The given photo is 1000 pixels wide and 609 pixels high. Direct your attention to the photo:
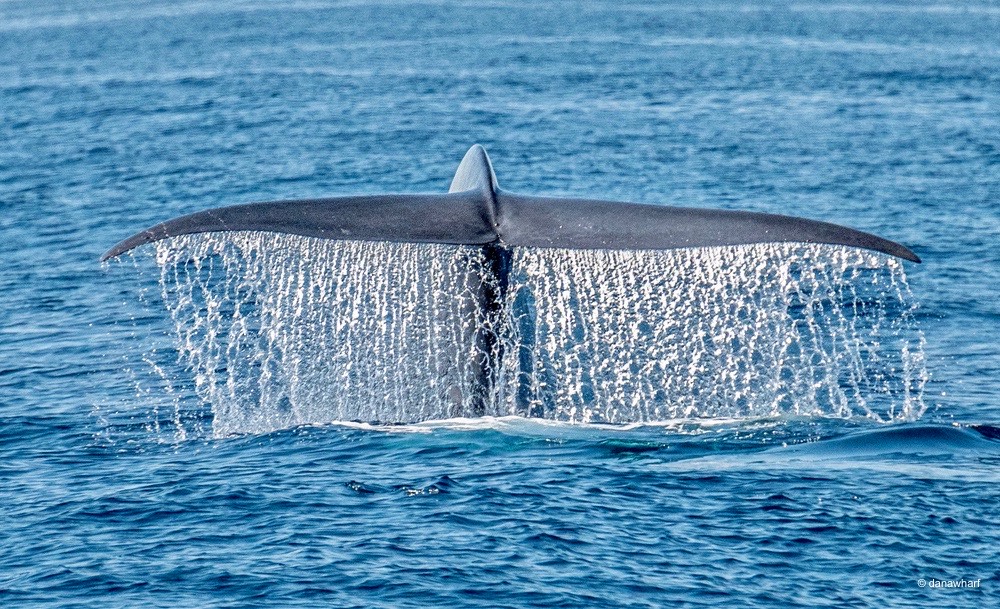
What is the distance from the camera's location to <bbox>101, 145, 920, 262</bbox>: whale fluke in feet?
29.1

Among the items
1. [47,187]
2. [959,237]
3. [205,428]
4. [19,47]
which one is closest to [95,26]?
[19,47]

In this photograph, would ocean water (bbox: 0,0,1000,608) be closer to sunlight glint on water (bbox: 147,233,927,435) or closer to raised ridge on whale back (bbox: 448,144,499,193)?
sunlight glint on water (bbox: 147,233,927,435)

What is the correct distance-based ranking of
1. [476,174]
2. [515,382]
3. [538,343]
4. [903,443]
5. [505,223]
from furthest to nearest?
[538,343] → [515,382] → [903,443] → [476,174] → [505,223]

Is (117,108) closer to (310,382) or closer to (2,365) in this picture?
(2,365)

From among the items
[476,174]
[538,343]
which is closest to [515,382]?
[476,174]

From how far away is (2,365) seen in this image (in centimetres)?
1448

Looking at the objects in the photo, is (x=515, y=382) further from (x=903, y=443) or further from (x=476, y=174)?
(x=903, y=443)

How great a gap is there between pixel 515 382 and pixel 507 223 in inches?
69.0

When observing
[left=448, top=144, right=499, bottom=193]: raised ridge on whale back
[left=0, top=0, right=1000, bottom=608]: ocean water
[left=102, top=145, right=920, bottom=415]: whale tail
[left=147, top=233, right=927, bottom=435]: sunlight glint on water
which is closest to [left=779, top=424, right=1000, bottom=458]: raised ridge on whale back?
[left=0, top=0, right=1000, bottom=608]: ocean water

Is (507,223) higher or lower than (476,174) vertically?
lower

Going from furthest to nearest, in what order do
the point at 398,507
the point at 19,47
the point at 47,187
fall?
the point at 19,47, the point at 47,187, the point at 398,507

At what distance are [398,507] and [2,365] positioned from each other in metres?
6.54

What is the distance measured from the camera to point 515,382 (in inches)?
434

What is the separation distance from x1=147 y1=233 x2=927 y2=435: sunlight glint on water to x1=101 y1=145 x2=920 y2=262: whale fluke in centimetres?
13
